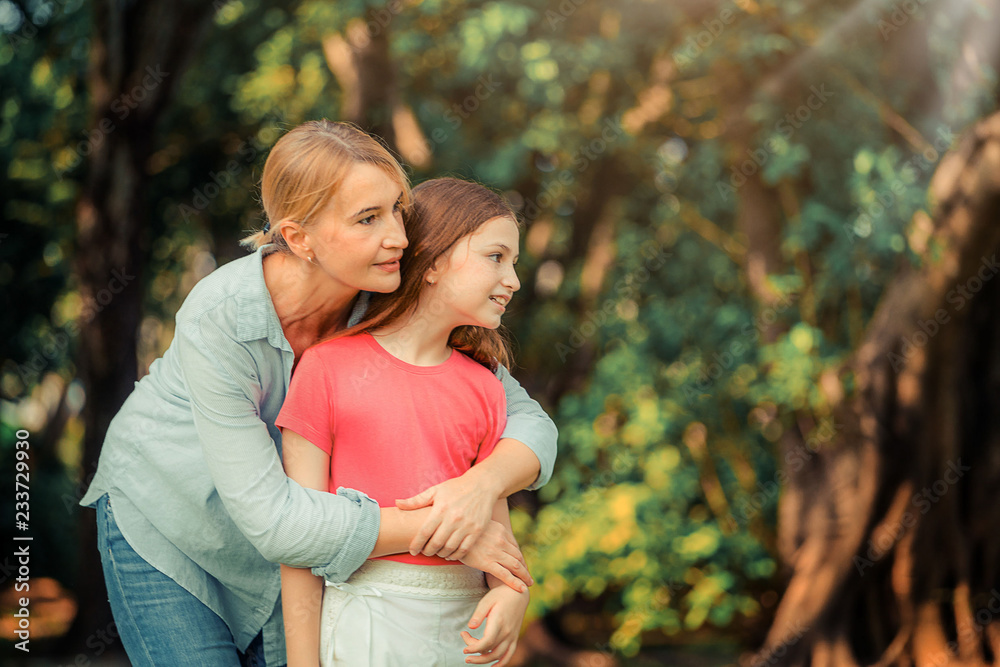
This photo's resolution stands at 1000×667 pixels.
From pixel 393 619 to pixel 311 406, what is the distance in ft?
1.31

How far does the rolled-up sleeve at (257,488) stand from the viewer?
1485 mm

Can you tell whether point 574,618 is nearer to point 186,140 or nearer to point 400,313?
point 186,140

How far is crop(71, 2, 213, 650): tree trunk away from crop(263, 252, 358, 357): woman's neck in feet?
13.3

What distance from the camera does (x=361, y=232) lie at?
5.25 feet

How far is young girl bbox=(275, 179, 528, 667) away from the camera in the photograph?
5.20 ft
